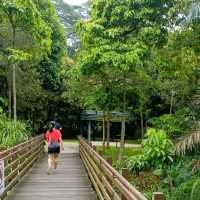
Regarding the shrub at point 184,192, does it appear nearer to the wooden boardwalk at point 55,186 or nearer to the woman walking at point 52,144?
the wooden boardwalk at point 55,186

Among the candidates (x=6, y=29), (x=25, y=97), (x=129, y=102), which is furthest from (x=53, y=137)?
(x=25, y=97)

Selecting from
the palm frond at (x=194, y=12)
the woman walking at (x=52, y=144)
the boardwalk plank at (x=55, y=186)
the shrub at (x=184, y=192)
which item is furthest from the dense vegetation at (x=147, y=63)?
the woman walking at (x=52, y=144)

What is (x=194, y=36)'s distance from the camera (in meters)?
14.4

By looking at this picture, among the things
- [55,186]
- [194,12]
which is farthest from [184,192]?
[194,12]

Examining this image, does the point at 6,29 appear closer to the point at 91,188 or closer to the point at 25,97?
the point at 25,97

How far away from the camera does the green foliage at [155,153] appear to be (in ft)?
43.6

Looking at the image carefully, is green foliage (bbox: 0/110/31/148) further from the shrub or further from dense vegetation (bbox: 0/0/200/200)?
the shrub

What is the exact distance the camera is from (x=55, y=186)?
10156mm

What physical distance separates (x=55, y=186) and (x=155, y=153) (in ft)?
14.3

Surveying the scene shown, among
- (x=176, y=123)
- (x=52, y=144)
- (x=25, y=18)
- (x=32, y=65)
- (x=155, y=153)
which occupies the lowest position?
(x=155, y=153)

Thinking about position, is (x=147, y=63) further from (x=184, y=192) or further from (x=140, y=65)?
(x=184, y=192)

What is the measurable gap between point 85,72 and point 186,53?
12.2 ft

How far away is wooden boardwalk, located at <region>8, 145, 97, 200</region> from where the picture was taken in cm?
878

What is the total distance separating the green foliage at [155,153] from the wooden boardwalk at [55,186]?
1.86 meters
